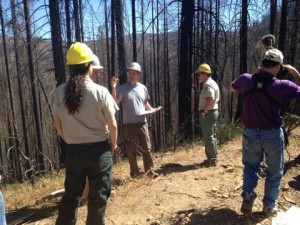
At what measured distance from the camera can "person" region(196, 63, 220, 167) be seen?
222 inches

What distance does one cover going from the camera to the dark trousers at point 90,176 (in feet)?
10.7

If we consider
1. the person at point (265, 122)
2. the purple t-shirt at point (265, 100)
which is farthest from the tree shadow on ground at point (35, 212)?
the purple t-shirt at point (265, 100)

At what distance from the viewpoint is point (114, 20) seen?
13.3 meters

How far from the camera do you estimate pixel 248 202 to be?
3721 mm

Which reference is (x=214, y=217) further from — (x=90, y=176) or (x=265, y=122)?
(x=90, y=176)

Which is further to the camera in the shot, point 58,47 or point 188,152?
point 58,47

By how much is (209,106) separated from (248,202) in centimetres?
221

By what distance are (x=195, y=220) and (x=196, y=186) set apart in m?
1.13

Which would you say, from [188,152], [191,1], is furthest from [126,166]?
[191,1]

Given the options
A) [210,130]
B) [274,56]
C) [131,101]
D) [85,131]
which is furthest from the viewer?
[210,130]

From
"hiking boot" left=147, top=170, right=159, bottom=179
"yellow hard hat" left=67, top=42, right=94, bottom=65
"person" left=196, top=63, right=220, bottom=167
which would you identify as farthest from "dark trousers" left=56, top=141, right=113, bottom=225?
"person" left=196, top=63, right=220, bottom=167

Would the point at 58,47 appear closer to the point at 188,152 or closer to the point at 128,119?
the point at 188,152

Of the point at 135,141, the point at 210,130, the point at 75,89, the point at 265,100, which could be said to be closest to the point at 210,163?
the point at 210,130

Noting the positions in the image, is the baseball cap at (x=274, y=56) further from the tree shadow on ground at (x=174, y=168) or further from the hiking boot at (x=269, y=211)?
the tree shadow on ground at (x=174, y=168)
